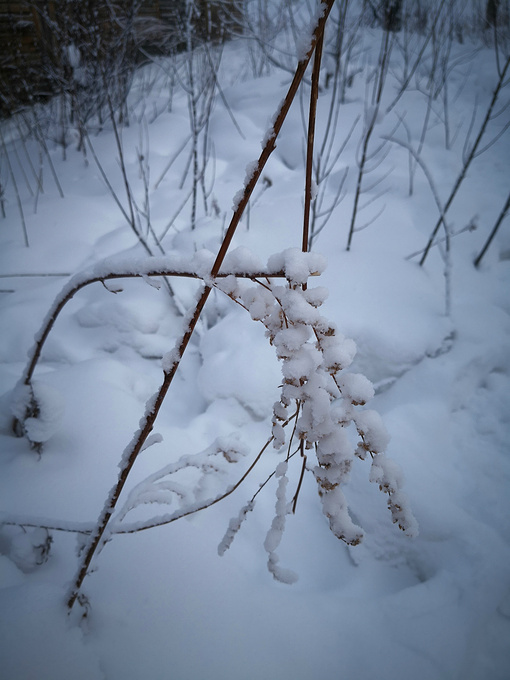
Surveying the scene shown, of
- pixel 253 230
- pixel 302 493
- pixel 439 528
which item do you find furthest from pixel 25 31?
pixel 439 528

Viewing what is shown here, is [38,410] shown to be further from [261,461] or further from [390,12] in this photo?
[390,12]

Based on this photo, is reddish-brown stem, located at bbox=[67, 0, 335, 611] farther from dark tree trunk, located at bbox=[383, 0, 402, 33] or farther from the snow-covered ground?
dark tree trunk, located at bbox=[383, 0, 402, 33]

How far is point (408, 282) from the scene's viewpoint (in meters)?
1.75

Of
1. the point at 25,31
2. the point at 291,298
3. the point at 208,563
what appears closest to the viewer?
the point at 291,298

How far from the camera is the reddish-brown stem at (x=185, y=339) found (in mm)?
265

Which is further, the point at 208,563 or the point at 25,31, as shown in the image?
the point at 25,31

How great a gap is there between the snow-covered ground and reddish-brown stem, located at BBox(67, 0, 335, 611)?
0.09 m

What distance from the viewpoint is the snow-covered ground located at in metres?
0.73

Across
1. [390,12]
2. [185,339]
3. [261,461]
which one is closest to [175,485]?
[185,339]

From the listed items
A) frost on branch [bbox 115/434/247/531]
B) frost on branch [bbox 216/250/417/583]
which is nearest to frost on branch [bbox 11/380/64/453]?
frost on branch [bbox 115/434/247/531]

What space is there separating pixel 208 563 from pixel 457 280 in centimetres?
183

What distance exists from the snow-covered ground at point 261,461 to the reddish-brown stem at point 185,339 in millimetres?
94

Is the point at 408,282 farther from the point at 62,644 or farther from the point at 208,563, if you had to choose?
the point at 62,644

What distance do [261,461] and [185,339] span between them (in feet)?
3.04
